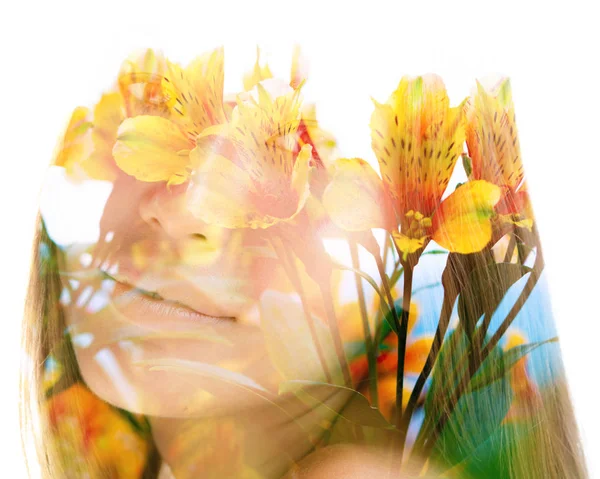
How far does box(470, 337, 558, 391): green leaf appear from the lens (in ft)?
2.27

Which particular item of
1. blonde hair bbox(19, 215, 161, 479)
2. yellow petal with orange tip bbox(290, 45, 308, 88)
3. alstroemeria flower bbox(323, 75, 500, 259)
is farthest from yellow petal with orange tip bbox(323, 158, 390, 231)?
blonde hair bbox(19, 215, 161, 479)

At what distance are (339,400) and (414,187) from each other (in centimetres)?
24

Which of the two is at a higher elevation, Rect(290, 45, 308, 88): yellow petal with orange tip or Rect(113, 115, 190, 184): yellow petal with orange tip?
Rect(290, 45, 308, 88): yellow petal with orange tip

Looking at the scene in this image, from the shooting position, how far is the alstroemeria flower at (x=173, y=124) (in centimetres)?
69

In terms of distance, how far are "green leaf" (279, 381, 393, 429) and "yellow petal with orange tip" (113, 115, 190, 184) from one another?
0.83ft

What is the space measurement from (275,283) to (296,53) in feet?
0.90

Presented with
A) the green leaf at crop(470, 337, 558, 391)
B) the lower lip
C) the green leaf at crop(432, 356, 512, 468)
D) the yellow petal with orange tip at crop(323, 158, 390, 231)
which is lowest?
the green leaf at crop(432, 356, 512, 468)

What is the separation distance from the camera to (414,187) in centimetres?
68

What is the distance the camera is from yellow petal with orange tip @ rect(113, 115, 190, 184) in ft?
2.24

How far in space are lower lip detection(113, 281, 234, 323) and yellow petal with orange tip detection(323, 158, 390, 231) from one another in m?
0.16

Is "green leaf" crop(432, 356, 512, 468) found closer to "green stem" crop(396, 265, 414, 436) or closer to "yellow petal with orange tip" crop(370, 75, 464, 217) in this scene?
"green stem" crop(396, 265, 414, 436)

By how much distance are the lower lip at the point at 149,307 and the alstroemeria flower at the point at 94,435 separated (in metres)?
0.12

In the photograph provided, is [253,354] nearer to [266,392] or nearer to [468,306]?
Result: [266,392]

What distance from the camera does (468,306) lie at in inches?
27.5
